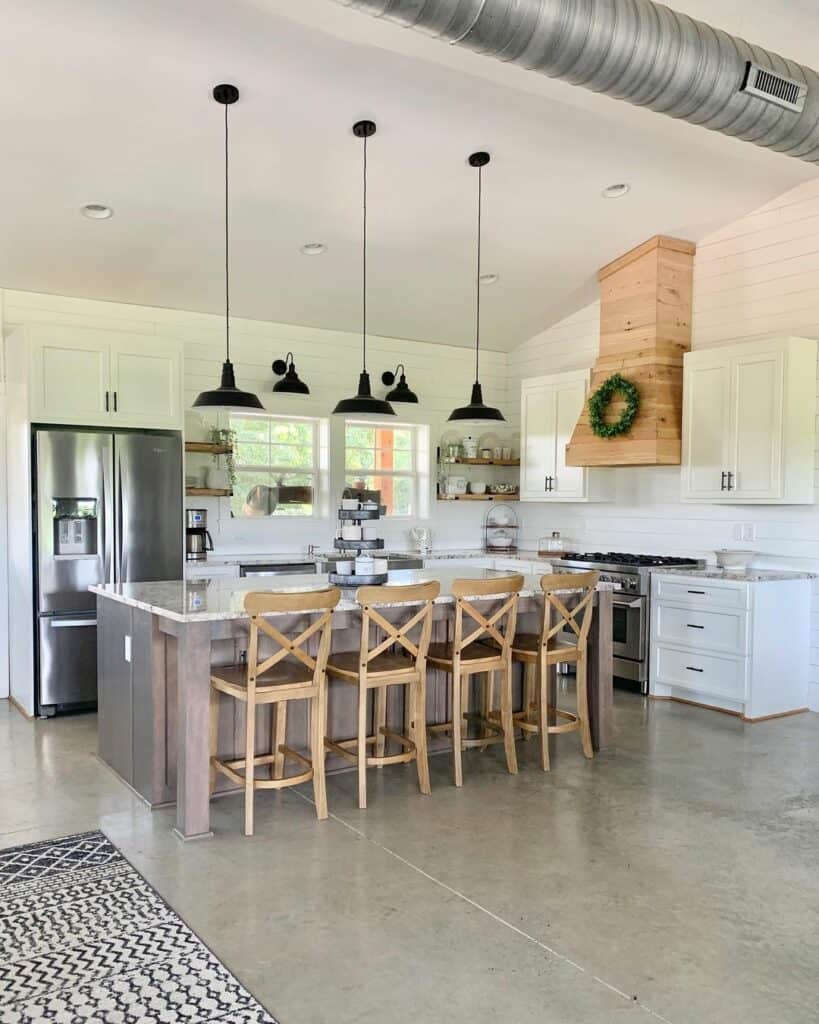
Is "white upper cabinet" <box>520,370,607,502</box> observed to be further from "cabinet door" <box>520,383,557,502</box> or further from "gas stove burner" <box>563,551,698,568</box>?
"gas stove burner" <box>563,551,698,568</box>

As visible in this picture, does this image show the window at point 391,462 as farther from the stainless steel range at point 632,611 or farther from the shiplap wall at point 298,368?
the stainless steel range at point 632,611

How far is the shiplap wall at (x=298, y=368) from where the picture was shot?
627 centimetres

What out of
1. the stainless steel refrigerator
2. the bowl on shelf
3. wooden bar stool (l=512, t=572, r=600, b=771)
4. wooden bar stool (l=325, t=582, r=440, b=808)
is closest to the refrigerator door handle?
the stainless steel refrigerator

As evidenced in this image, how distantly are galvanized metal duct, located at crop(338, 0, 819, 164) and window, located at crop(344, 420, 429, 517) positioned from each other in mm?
4338

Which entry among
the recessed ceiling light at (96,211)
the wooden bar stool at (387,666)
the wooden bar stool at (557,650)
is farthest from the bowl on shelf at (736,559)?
the recessed ceiling light at (96,211)

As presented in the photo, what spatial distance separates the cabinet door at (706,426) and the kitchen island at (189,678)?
169cm

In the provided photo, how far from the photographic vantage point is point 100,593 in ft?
14.2

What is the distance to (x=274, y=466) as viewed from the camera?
7.16 meters

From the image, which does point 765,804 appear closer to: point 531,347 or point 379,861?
point 379,861

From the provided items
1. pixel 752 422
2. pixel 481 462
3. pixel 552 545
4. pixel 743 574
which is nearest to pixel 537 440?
pixel 481 462

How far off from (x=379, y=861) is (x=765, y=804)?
6.28ft

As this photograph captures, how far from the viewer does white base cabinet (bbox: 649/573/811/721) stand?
5.47 meters

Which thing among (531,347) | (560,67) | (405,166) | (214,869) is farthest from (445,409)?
(214,869)

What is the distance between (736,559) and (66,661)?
4.57 metres
